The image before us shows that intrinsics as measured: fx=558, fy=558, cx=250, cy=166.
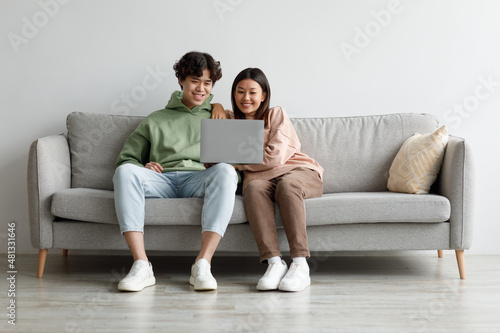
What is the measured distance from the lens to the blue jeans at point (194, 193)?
91.4 inches

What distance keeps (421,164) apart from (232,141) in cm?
90

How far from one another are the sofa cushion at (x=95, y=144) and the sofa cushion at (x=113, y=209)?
1.26ft

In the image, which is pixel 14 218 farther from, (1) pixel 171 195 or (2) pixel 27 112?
(1) pixel 171 195

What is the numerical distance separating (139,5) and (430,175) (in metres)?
1.84

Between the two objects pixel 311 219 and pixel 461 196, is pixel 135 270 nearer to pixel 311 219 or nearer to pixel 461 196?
pixel 311 219

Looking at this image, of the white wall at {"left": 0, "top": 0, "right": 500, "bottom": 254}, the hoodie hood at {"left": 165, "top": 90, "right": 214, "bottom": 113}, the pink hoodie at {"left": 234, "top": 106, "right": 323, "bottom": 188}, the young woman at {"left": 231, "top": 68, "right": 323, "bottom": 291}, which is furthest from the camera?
the white wall at {"left": 0, "top": 0, "right": 500, "bottom": 254}

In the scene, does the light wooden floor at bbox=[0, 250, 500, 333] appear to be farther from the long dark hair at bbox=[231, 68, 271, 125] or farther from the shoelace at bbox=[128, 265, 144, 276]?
the long dark hair at bbox=[231, 68, 271, 125]

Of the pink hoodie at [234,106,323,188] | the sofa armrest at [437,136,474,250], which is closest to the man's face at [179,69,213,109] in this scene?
the pink hoodie at [234,106,323,188]

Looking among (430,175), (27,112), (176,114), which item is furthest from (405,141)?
(27,112)

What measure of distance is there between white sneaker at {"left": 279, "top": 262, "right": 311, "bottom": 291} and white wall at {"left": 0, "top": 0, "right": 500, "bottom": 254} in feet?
3.79

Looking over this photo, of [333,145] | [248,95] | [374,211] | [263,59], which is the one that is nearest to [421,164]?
[374,211]

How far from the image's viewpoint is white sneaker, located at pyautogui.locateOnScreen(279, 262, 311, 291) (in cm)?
221

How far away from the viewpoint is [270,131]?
2656mm

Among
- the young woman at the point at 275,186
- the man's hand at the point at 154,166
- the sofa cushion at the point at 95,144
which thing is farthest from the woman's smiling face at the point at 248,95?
the sofa cushion at the point at 95,144
